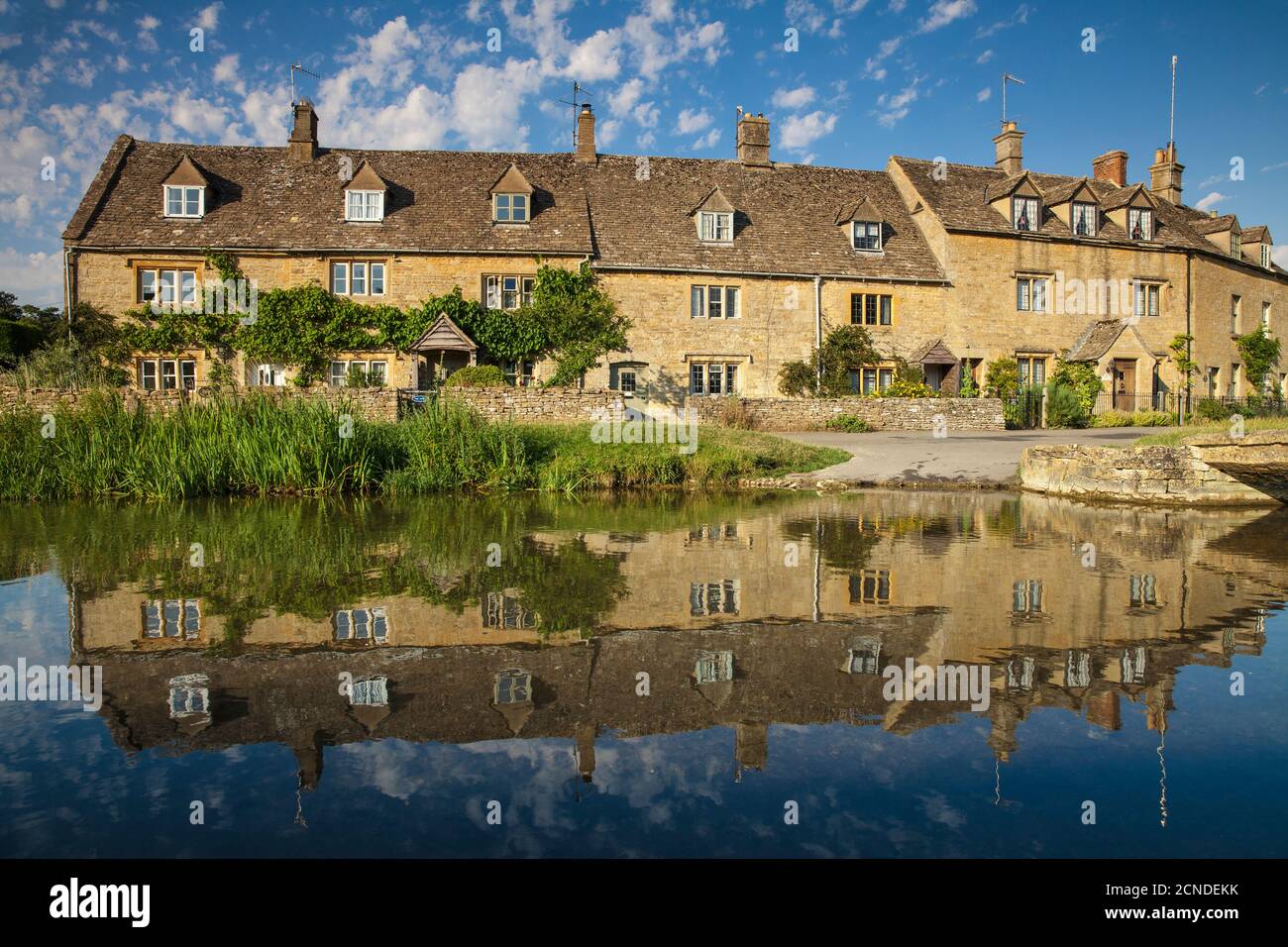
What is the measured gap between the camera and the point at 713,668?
5633 millimetres

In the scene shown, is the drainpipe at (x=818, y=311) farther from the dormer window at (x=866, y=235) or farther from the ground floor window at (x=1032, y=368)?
the ground floor window at (x=1032, y=368)

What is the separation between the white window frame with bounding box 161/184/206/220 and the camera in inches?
1243

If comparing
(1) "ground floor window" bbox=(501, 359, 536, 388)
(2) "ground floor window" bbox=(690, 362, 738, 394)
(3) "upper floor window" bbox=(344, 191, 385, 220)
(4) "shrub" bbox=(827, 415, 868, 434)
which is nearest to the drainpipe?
(2) "ground floor window" bbox=(690, 362, 738, 394)

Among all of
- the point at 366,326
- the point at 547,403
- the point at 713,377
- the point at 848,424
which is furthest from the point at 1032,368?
the point at 366,326

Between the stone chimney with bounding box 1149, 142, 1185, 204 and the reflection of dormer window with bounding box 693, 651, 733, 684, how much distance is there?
4862 cm

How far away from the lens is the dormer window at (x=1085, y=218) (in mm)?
38000

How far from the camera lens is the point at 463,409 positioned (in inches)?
761

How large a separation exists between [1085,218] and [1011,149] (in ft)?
15.9

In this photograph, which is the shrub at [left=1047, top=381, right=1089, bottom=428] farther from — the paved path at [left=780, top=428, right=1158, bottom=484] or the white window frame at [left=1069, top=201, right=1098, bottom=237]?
the white window frame at [left=1069, top=201, right=1098, bottom=237]

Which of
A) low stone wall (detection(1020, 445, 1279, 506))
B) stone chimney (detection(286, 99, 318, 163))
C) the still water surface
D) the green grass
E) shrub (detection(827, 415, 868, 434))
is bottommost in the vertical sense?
the still water surface

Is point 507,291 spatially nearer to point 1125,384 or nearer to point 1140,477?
point 1140,477

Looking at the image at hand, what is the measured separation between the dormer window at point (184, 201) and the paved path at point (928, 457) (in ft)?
77.7

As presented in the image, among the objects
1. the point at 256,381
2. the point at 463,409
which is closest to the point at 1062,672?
the point at 463,409
